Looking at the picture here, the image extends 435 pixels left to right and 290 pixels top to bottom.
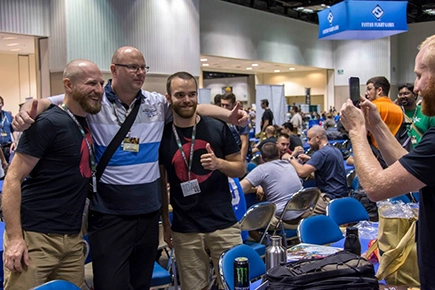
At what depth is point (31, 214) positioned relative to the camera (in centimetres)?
248

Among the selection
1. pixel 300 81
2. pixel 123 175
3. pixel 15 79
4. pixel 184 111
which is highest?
pixel 300 81

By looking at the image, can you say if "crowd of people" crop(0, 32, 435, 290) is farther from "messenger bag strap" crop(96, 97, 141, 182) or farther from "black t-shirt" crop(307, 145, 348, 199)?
"black t-shirt" crop(307, 145, 348, 199)

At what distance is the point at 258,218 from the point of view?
425 cm

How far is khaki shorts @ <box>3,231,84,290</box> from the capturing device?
2.43 meters

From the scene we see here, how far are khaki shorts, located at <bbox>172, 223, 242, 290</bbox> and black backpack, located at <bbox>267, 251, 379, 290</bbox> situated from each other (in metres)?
1.13

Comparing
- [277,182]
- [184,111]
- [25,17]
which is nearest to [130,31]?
[25,17]

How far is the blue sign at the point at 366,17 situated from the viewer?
1182cm

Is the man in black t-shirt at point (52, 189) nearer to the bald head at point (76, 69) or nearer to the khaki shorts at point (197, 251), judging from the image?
the bald head at point (76, 69)

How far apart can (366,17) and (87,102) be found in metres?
10.5

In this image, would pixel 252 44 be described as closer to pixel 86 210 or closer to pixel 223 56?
pixel 223 56

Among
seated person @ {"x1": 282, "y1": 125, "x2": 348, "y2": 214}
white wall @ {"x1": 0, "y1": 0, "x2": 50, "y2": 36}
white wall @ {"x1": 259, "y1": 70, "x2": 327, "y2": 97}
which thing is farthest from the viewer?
white wall @ {"x1": 259, "y1": 70, "x2": 327, "y2": 97}

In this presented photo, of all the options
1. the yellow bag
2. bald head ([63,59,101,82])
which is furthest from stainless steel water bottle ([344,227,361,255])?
bald head ([63,59,101,82])

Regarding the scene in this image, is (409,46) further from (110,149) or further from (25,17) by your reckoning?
(110,149)

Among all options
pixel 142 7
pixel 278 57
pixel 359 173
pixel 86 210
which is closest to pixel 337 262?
pixel 359 173
